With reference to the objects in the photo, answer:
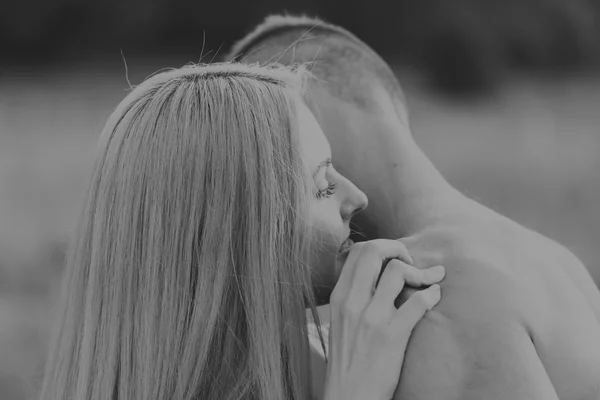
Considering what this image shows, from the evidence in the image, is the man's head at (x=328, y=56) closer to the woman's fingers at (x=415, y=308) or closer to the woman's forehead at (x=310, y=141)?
the woman's forehead at (x=310, y=141)

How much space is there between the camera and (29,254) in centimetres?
342

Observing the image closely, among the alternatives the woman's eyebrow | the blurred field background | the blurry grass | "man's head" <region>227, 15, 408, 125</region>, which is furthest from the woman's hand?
the blurred field background

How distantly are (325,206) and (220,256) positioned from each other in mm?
142

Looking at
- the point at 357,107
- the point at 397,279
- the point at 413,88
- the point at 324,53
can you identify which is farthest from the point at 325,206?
the point at 413,88

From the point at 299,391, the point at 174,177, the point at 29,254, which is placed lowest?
the point at 29,254

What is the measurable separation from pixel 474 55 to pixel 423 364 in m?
3.72

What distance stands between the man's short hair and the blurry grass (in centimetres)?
227

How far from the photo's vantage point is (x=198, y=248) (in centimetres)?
89

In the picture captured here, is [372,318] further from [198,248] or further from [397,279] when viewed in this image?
[198,248]

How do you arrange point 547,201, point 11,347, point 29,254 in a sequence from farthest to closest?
point 547,201 < point 29,254 < point 11,347

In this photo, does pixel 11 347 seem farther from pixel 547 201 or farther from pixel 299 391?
pixel 547 201

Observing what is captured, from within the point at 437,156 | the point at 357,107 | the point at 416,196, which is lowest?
the point at 437,156

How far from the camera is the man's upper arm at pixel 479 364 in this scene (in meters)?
0.77

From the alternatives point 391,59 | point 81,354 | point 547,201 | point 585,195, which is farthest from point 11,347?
point 585,195
